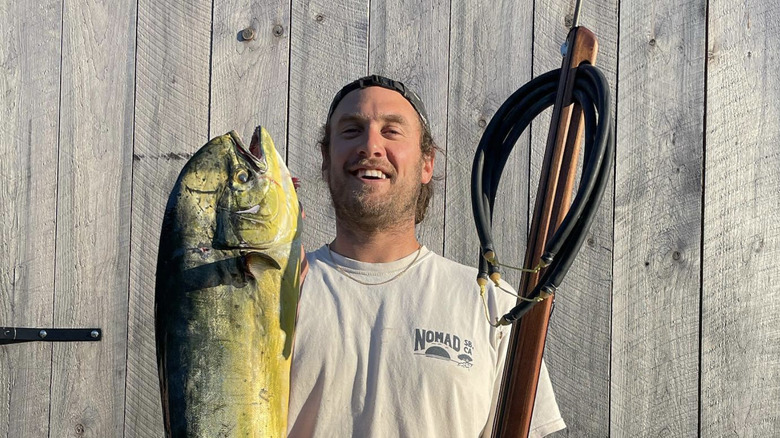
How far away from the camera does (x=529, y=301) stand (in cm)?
157

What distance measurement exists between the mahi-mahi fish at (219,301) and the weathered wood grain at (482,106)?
1.18 m

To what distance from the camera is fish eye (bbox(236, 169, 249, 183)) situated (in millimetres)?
1641

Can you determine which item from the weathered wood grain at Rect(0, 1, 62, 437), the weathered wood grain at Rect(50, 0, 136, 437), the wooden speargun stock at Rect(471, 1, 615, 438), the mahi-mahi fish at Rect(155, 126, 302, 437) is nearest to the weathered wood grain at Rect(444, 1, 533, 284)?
the wooden speargun stock at Rect(471, 1, 615, 438)

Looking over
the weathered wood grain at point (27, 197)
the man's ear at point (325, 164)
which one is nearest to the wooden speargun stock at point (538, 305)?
the man's ear at point (325, 164)

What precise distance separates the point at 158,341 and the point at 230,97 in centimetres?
131

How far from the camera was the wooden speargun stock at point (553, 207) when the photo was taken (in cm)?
155

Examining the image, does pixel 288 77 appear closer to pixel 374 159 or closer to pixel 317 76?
pixel 317 76

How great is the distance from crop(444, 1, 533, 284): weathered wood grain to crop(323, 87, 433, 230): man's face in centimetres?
33

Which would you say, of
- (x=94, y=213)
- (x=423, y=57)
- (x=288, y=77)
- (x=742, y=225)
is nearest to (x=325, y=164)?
(x=288, y=77)

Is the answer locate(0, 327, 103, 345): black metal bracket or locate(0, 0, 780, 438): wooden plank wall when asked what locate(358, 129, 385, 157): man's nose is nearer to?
locate(0, 0, 780, 438): wooden plank wall

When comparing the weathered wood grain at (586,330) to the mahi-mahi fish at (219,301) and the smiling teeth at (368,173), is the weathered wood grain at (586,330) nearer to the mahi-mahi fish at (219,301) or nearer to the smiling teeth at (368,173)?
the smiling teeth at (368,173)

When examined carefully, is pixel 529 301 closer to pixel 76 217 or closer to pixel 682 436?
pixel 682 436

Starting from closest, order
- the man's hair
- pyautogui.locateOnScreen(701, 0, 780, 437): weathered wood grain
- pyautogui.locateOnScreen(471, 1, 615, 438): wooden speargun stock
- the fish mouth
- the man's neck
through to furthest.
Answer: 1. pyautogui.locateOnScreen(471, 1, 615, 438): wooden speargun stock
2. the fish mouth
3. the man's neck
4. the man's hair
5. pyautogui.locateOnScreen(701, 0, 780, 437): weathered wood grain

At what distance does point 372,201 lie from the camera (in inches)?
90.5
